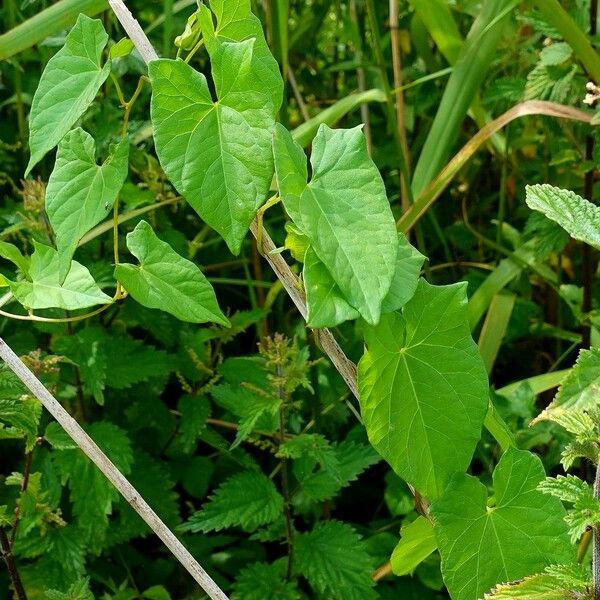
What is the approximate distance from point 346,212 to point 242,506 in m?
0.50

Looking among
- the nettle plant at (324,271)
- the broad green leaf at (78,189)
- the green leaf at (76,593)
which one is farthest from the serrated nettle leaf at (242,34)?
the green leaf at (76,593)

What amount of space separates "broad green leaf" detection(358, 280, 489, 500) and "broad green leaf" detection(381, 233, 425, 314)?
0.13 feet

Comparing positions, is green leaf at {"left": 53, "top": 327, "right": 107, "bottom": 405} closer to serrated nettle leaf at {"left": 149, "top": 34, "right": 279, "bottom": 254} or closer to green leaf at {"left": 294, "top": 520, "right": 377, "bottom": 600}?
green leaf at {"left": 294, "top": 520, "right": 377, "bottom": 600}

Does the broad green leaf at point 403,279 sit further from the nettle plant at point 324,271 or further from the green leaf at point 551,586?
the green leaf at point 551,586

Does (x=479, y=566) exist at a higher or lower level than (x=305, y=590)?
higher

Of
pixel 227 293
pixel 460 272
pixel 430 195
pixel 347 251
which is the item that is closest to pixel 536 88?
pixel 430 195

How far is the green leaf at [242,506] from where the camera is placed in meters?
1.01

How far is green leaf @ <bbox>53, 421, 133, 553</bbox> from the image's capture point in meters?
1.06

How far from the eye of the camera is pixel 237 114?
2.18 feet

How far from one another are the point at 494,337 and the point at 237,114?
2.52ft

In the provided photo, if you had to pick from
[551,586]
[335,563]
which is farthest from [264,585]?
[551,586]

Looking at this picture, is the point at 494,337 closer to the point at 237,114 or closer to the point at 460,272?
the point at 460,272

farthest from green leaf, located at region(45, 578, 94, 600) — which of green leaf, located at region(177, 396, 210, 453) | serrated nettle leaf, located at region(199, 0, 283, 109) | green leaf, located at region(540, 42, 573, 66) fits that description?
green leaf, located at region(540, 42, 573, 66)

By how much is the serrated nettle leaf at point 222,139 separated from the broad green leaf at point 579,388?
25cm
